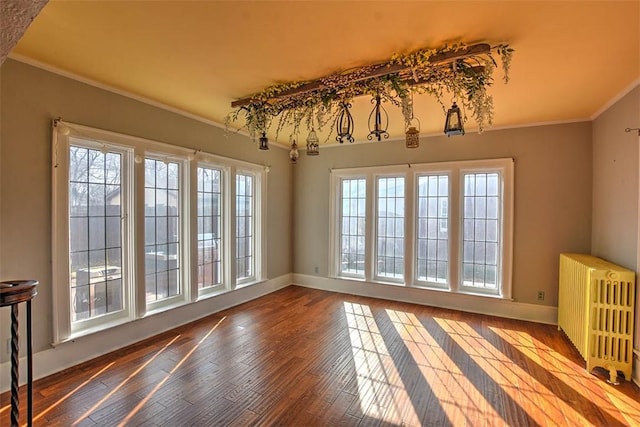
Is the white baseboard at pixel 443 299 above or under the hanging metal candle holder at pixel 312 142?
under

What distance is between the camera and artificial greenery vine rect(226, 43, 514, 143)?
2253 millimetres

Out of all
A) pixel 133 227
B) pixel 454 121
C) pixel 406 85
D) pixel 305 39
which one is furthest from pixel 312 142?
pixel 133 227

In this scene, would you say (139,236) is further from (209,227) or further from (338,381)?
(338,381)

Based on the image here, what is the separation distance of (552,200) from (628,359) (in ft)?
6.43

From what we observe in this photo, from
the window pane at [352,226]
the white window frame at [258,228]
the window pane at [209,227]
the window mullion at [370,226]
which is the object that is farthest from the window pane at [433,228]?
the window pane at [209,227]

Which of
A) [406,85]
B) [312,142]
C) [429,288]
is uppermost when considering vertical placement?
[406,85]

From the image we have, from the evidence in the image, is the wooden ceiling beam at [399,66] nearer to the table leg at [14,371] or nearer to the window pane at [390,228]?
the table leg at [14,371]

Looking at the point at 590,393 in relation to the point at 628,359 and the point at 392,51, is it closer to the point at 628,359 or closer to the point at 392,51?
the point at 628,359

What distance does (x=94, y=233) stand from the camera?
9.70 ft

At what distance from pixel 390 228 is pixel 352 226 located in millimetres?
692

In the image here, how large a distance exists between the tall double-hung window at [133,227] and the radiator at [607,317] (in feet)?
13.4

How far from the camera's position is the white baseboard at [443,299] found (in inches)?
157

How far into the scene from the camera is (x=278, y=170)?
17.7ft

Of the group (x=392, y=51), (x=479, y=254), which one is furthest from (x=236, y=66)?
(x=479, y=254)
